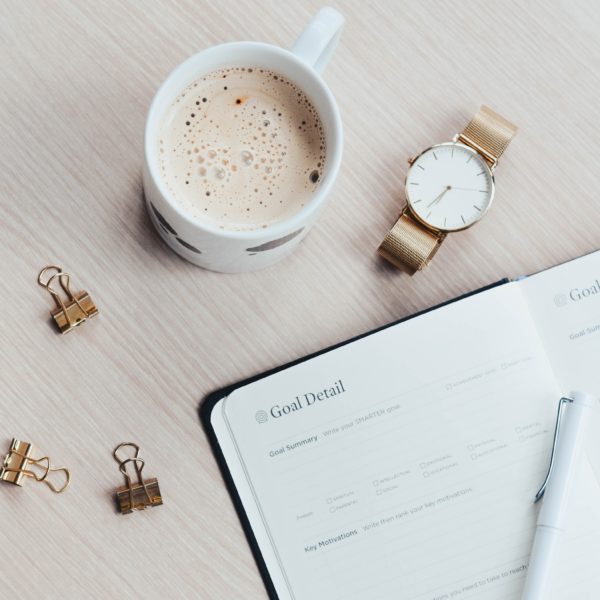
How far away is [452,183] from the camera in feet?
2.33

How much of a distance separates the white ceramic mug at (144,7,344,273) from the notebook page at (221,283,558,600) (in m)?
0.15

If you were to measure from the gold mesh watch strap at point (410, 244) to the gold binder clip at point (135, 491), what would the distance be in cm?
29

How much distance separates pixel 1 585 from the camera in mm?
678

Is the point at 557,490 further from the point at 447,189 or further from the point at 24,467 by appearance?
the point at 24,467

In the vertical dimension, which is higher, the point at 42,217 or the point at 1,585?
the point at 42,217

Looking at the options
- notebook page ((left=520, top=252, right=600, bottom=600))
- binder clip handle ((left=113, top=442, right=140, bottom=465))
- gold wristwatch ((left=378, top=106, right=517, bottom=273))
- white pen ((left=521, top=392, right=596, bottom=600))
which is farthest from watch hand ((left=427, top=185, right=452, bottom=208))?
binder clip handle ((left=113, top=442, right=140, bottom=465))

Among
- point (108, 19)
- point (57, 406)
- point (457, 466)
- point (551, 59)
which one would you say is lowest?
point (57, 406)

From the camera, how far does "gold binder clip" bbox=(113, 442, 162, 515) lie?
68cm

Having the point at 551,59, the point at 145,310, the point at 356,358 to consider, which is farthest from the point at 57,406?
the point at 551,59

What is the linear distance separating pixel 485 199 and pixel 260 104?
22 centimetres

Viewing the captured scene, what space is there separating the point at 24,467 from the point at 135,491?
10cm

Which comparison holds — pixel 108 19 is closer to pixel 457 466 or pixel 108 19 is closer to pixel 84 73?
pixel 84 73

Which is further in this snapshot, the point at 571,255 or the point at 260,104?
the point at 571,255

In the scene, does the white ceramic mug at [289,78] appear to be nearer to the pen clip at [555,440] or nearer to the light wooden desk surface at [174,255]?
the light wooden desk surface at [174,255]
